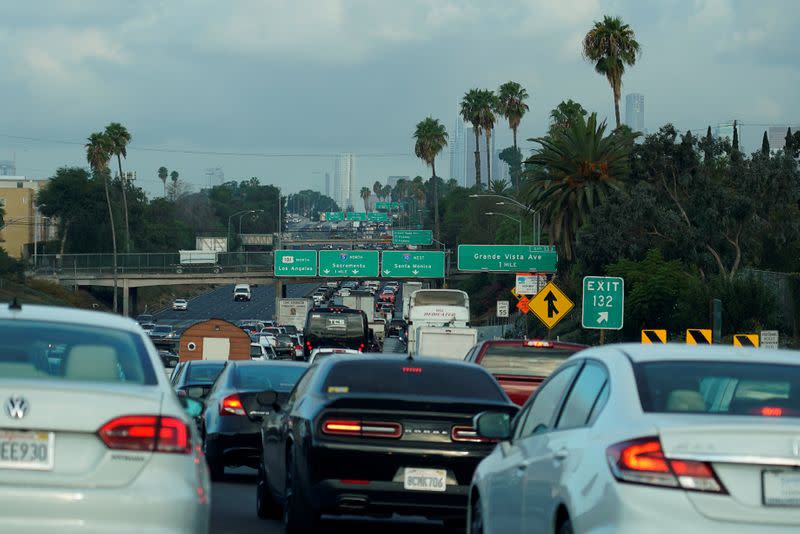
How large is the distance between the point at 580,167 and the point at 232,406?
47.2 meters

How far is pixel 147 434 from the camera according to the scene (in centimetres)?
716

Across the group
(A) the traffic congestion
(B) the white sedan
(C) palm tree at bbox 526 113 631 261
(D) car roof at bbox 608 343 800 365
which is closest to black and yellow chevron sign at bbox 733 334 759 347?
(A) the traffic congestion

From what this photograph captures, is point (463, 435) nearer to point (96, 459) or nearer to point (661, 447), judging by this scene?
point (96, 459)

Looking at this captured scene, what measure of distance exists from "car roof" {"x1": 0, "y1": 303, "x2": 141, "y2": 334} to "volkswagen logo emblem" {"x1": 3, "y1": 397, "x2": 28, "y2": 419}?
1.34 metres

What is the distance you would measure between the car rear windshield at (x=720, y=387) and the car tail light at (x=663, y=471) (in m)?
0.48

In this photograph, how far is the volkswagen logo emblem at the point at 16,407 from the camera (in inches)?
271

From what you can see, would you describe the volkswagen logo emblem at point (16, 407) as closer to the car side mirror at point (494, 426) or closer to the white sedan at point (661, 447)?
the white sedan at point (661, 447)

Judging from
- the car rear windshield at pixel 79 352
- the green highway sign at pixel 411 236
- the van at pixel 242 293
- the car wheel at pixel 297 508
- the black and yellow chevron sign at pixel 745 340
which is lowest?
the van at pixel 242 293

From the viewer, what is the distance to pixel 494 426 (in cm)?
875

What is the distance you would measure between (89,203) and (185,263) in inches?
1211

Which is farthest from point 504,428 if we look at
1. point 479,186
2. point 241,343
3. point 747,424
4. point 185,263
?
point 479,186

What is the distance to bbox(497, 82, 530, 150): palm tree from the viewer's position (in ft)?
374

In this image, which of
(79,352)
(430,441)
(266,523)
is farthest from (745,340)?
(79,352)

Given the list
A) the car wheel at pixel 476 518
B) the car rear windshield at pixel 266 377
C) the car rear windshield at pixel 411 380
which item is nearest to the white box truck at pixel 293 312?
the car rear windshield at pixel 266 377
